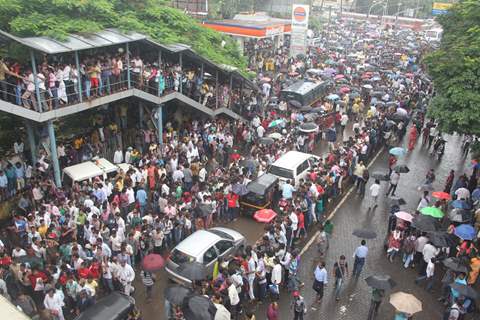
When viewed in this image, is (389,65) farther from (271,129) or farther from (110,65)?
(110,65)

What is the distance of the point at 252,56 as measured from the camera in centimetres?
3909

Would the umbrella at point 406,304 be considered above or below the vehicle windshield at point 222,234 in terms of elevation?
above

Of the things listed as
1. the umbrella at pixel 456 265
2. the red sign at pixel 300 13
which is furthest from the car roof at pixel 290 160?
the red sign at pixel 300 13

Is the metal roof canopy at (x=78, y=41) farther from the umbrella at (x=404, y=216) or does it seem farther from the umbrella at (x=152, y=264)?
the umbrella at (x=404, y=216)

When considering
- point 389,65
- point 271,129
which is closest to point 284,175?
point 271,129

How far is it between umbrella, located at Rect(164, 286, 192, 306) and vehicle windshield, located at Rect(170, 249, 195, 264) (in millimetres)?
1670

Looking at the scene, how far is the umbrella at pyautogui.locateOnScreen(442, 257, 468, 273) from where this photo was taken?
11.9 meters

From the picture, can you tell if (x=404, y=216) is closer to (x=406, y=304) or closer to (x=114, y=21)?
(x=406, y=304)

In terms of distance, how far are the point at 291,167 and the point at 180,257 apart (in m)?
6.98

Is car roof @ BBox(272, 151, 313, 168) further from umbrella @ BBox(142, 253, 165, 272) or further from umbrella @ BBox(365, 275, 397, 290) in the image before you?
umbrella @ BBox(142, 253, 165, 272)

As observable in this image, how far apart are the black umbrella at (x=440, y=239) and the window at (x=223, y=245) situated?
19.1ft

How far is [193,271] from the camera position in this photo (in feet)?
36.2

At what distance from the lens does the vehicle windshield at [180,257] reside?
12055mm

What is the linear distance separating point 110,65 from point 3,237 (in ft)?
24.9
